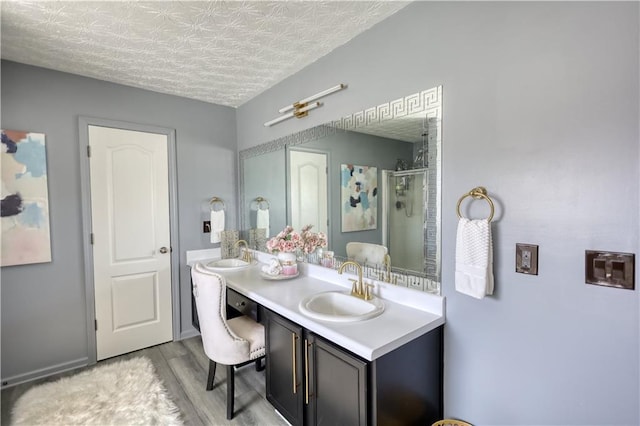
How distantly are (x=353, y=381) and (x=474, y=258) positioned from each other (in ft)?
2.45

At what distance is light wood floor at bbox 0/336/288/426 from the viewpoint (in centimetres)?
186

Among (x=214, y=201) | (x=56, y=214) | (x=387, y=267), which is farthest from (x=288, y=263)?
(x=56, y=214)

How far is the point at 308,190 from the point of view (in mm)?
2355

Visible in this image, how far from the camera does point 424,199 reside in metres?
1.55

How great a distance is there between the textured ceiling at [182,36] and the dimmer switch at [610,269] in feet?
4.90

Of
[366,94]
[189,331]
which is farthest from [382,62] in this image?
[189,331]

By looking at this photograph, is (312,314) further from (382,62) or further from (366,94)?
(382,62)

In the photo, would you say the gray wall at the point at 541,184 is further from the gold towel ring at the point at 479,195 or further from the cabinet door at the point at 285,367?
the cabinet door at the point at 285,367

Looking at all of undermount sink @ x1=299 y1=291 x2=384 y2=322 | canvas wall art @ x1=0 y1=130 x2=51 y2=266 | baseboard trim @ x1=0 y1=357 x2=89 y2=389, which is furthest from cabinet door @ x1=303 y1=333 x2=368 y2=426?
canvas wall art @ x1=0 y1=130 x2=51 y2=266

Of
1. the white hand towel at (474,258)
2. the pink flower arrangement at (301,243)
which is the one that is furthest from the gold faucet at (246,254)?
the white hand towel at (474,258)

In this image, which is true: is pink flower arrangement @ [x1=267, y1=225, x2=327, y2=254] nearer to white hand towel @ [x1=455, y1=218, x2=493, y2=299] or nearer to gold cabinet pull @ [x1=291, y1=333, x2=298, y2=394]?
gold cabinet pull @ [x1=291, y1=333, x2=298, y2=394]

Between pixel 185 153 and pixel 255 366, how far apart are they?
2105mm

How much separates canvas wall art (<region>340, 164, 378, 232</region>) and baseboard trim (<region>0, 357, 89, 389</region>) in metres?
2.52

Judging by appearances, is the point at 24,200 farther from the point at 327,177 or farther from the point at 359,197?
Answer: the point at 359,197
